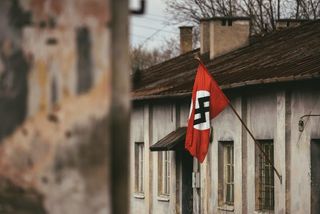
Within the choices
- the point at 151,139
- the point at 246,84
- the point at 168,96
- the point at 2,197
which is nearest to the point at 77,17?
the point at 2,197

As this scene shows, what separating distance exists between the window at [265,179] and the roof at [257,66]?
4.31 feet

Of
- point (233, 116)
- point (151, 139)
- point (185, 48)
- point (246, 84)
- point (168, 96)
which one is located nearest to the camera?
point (246, 84)

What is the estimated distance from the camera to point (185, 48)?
42531 mm

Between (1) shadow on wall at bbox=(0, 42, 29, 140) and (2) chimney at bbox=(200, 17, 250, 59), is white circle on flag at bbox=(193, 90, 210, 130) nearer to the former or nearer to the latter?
(2) chimney at bbox=(200, 17, 250, 59)

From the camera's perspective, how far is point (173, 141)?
85.2 ft

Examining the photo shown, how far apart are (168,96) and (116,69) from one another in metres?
22.6

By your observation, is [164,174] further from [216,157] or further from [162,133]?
[216,157]

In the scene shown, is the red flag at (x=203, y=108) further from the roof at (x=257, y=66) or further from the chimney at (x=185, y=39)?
the chimney at (x=185, y=39)

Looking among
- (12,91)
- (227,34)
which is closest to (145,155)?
(227,34)

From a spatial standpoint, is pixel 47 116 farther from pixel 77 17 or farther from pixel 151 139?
pixel 151 139

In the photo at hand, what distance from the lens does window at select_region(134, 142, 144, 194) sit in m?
30.9

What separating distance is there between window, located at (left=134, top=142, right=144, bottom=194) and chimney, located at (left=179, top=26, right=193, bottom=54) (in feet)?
38.7

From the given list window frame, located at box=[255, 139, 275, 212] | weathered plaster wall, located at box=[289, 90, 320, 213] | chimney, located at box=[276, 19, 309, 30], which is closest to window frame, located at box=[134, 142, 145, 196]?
chimney, located at box=[276, 19, 309, 30]

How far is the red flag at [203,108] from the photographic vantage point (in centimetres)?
2150
